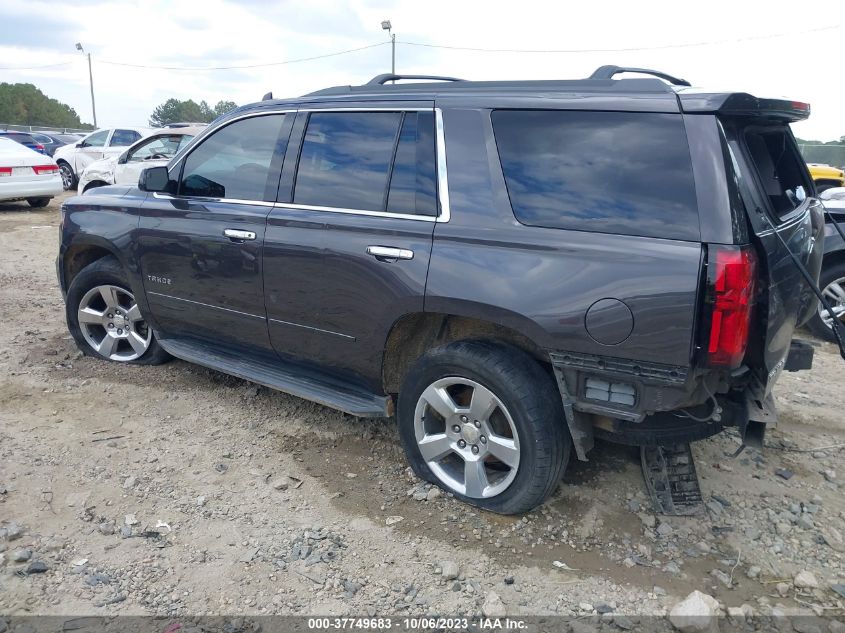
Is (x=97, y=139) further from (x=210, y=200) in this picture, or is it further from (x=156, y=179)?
(x=210, y=200)

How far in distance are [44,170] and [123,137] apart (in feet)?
12.1

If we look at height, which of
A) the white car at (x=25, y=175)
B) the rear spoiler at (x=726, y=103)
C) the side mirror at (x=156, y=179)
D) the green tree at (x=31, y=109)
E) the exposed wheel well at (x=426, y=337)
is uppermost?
the green tree at (x=31, y=109)

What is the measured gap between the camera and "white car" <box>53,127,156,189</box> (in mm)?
15938

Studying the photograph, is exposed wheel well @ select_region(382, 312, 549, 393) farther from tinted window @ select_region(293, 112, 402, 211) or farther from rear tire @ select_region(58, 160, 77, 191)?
rear tire @ select_region(58, 160, 77, 191)

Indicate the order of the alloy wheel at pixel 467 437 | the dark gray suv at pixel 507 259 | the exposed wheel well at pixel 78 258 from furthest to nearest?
the exposed wheel well at pixel 78 258 → the alloy wheel at pixel 467 437 → the dark gray suv at pixel 507 259

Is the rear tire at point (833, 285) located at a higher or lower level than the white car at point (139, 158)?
lower

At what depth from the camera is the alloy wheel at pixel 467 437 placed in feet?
10.3

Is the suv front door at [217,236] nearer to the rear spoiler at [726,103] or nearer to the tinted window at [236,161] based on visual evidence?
the tinted window at [236,161]

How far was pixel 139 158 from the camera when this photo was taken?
11945 millimetres

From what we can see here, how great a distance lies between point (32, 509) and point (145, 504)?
1.71 ft

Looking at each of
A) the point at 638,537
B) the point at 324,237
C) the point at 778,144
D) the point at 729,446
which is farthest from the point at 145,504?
the point at 778,144

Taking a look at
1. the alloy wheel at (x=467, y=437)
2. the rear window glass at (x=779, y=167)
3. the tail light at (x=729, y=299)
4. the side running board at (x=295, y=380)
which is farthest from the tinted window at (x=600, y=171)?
the side running board at (x=295, y=380)

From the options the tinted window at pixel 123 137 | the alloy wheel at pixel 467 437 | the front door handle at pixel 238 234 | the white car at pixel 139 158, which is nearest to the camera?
the alloy wheel at pixel 467 437

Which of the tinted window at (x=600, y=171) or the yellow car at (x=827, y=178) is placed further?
the yellow car at (x=827, y=178)
